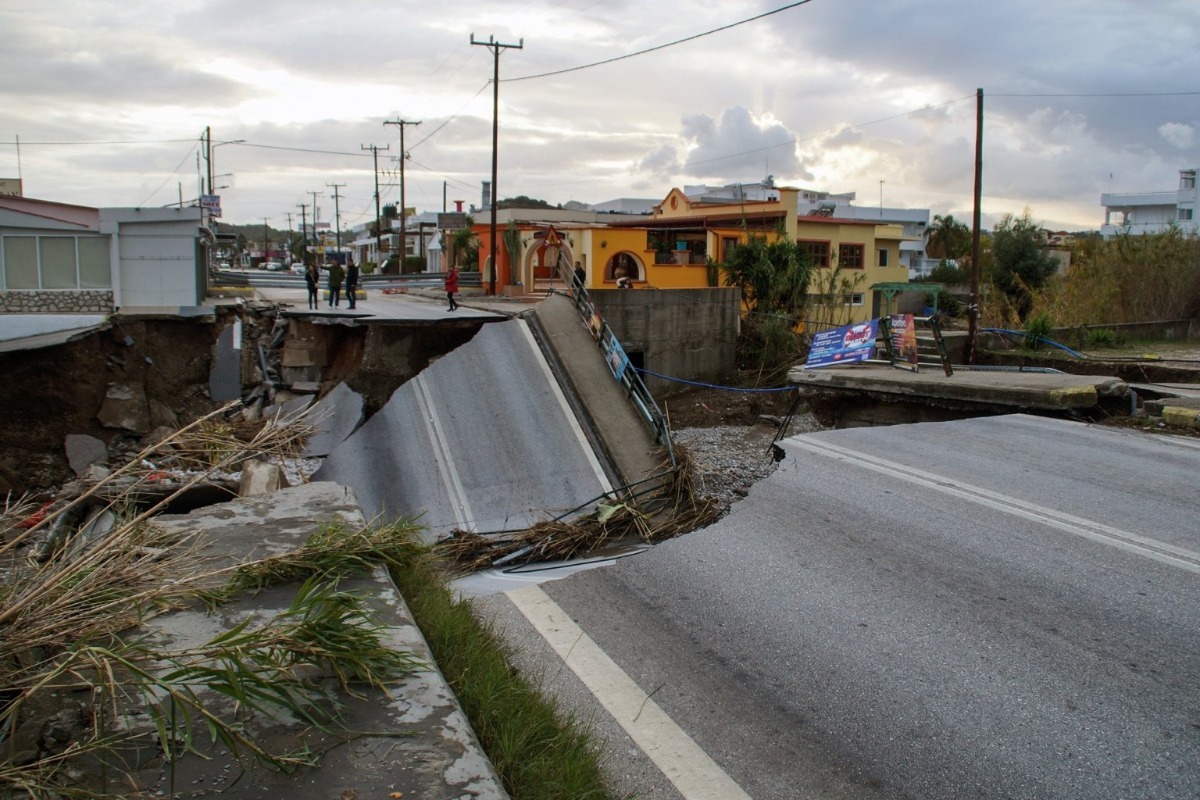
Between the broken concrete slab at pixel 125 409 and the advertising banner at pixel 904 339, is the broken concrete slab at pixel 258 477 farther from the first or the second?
the advertising banner at pixel 904 339

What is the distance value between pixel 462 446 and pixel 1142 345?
713 inches

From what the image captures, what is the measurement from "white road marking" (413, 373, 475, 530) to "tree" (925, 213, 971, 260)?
84.3m

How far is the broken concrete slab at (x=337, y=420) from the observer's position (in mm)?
14422

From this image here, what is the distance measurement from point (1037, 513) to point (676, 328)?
1882 cm

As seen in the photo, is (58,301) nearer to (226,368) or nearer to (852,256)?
(226,368)

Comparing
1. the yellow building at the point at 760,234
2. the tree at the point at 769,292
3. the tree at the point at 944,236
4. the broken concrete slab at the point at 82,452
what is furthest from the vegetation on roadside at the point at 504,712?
the tree at the point at 944,236

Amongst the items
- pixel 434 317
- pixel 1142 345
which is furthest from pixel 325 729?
pixel 1142 345

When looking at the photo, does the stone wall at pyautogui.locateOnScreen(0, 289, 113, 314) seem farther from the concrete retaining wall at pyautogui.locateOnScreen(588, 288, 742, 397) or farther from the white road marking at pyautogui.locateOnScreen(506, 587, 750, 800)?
the white road marking at pyautogui.locateOnScreen(506, 587, 750, 800)

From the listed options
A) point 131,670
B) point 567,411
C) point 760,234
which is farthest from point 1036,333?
Result: point 131,670

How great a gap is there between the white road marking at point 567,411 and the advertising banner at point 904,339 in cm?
548

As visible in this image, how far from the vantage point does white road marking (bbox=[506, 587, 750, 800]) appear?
Result: 5.11m

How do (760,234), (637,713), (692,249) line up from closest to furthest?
(637,713) → (760,234) → (692,249)

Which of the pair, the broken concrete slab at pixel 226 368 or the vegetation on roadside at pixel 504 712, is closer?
the vegetation on roadside at pixel 504 712

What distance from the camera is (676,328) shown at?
87.8 ft
